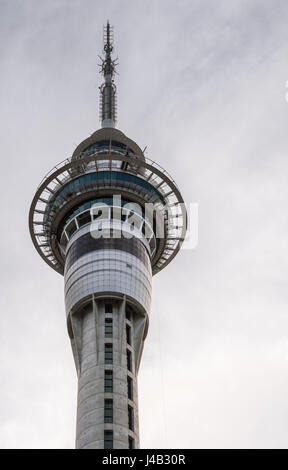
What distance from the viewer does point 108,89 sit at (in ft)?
463

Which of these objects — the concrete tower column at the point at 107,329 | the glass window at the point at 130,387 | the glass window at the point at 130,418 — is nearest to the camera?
the concrete tower column at the point at 107,329

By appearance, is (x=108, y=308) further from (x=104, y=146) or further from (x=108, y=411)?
(x=104, y=146)

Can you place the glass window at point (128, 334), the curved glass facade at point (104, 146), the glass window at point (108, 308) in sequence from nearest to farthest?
the glass window at point (128, 334) → the glass window at point (108, 308) → the curved glass facade at point (104, 146)

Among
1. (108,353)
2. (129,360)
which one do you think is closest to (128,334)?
(129,360)

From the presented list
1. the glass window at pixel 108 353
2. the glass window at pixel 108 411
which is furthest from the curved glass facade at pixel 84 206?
the glass window at pixel 108 411

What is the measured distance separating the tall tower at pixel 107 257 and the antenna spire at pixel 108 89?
10547mm

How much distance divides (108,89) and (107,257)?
52.9m

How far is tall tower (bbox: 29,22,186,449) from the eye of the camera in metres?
89.4

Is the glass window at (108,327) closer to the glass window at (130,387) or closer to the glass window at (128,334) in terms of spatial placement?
the glass window at (128,334)

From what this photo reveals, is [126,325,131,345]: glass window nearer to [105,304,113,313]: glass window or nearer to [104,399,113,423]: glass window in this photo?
[105,304,113,313]: glass window

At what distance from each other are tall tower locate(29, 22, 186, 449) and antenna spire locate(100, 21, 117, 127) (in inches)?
415

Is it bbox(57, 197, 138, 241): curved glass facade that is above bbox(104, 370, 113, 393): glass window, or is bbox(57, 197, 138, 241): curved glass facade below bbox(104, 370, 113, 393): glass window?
above

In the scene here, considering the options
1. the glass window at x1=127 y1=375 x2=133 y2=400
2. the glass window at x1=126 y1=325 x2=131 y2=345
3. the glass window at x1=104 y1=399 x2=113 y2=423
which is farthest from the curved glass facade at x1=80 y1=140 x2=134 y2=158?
the glass window at x1=104 y1=399 x2=113 y2=423

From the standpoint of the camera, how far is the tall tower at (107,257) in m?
89.4
